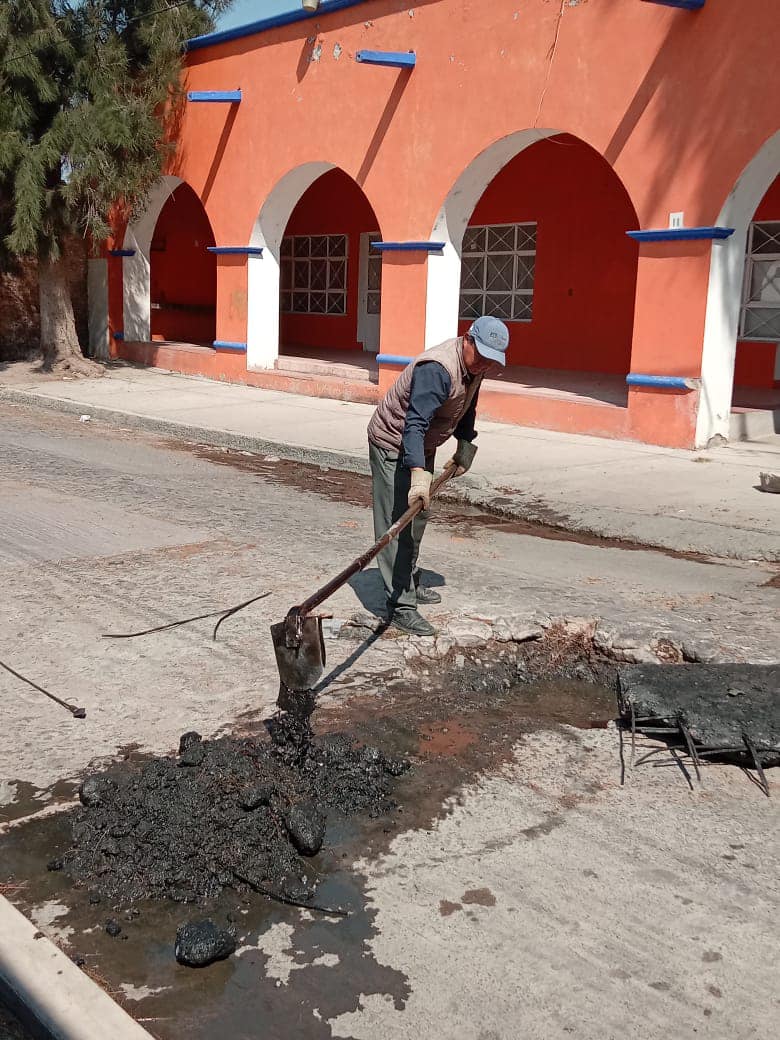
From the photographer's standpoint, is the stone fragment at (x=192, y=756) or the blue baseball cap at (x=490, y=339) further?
the blue baseball cap at (x=490, y=339)

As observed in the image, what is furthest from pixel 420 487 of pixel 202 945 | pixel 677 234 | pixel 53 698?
pixel 677 234

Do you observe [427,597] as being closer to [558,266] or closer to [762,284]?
[762,284]

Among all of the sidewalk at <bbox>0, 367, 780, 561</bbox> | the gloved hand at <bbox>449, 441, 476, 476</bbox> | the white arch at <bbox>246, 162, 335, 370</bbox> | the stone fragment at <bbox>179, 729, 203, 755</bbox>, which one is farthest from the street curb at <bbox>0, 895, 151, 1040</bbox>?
the white arch at <bbox>246, 162, 335, 370</bbox>

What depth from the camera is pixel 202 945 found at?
2.48 metres

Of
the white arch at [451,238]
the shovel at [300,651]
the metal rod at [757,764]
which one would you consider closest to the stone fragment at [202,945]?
the shovel at [300,651]

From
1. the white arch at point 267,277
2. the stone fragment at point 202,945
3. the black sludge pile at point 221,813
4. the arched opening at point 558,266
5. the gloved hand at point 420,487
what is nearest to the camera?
the stone fragment at point 202,945

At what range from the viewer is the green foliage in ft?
45.9

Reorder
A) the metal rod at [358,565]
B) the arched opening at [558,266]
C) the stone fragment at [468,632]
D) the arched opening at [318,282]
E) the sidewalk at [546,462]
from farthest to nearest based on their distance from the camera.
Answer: the arched opening at [318,282] < the arched opening at [558,266] < the sidewalk at [546,462] < the stone fragment at [468,632] < the metal rod at [358,565]

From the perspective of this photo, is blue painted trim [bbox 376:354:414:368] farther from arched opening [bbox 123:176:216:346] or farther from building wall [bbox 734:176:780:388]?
arched opening [bbox 123:176:216:346]

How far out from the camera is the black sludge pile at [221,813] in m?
2.79

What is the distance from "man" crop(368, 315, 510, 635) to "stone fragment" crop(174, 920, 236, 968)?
2.15 meters

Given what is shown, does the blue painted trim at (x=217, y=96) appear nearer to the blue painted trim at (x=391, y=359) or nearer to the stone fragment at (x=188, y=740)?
the blue painted trim at (x=391, y=359)

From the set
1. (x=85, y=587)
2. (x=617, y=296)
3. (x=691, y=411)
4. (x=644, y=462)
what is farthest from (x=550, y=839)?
(x=617, y=296)

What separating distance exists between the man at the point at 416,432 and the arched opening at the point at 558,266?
7.74 m
